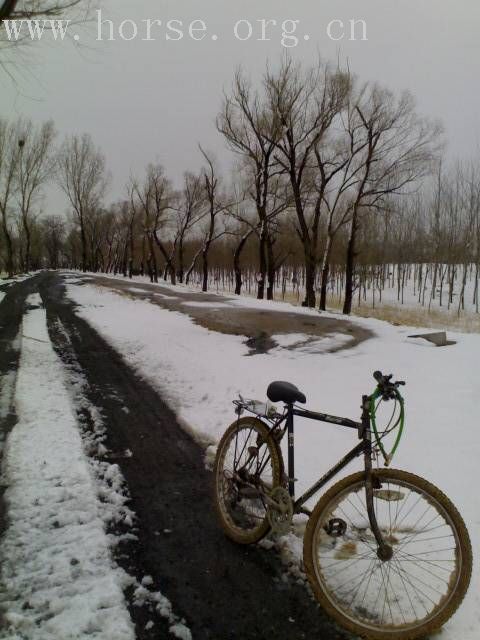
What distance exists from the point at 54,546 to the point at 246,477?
1.43 metres

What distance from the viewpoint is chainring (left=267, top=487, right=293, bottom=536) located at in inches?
107

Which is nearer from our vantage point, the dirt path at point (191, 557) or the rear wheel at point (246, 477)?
the dirt path at point (191, 557)

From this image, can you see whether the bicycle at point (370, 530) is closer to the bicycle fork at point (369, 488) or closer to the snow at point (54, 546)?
the bicycle fork at point (369, 488)

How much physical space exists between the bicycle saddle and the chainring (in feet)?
1.96

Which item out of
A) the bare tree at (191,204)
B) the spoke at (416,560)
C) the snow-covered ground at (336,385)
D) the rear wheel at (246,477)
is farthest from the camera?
the bare tree at (191,204)

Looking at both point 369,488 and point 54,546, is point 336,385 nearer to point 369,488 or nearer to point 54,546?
point 369,488

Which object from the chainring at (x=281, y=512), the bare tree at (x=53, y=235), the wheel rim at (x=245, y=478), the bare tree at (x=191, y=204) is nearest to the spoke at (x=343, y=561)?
the chainring at (x=281, y=512)

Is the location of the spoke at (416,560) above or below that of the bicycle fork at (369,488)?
below

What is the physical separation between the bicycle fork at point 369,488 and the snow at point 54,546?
1466 millimetres

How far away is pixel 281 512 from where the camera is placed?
276 cm

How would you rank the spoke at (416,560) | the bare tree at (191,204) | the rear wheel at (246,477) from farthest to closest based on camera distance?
the bare tree at (191,204)
the rear wheel at (246,477)
the spoke at (416,560)

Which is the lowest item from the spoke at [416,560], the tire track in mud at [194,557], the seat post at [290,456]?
the tire track in mud at [194,557]

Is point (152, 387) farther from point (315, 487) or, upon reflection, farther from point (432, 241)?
point (432, 241)

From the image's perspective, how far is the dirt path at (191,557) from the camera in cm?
235
